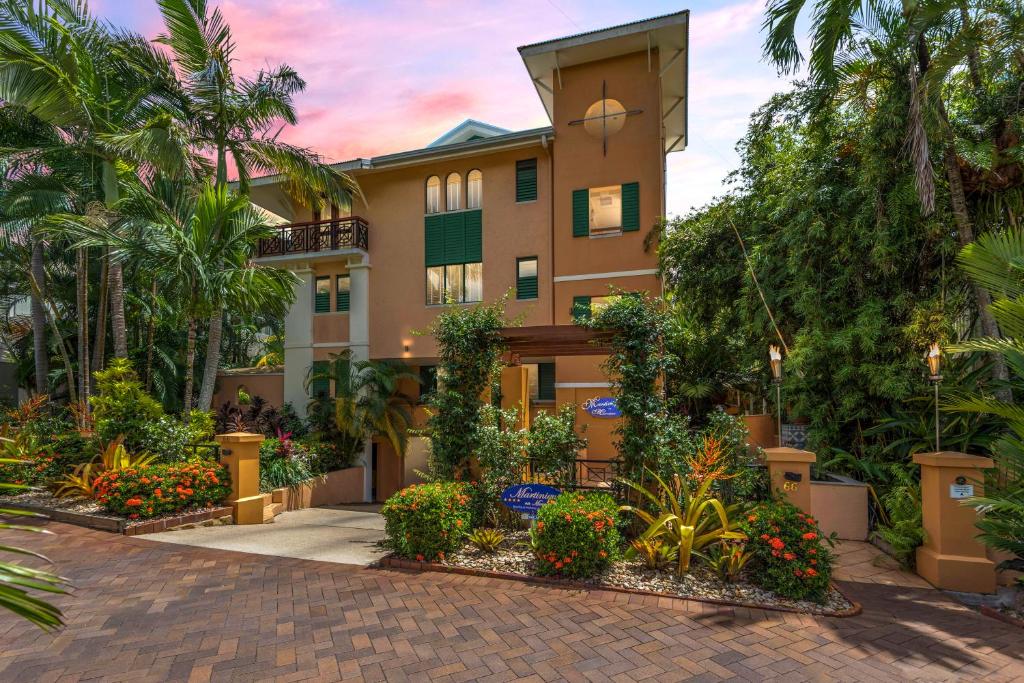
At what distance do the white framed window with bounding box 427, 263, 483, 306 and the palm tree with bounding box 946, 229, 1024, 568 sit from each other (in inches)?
434

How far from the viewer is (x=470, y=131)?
18.7m

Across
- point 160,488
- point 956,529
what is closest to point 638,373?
point 956,529

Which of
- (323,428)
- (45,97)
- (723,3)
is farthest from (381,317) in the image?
(723,3)

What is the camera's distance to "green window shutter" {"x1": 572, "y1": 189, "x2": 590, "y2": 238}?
13836 millimetres

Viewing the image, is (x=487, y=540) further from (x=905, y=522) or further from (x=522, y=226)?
(x=522, y=226)

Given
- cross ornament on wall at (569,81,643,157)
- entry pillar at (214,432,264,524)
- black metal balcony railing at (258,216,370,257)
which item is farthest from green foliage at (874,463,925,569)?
black metal balcony railing at (258,216,370,257)

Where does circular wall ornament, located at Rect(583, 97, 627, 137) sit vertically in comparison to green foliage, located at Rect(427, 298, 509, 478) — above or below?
above

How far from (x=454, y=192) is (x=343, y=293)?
187 inches

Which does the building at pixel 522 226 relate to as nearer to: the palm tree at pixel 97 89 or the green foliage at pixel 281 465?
the green foliage at pixel 281 465

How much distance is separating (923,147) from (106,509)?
1341 centimetres

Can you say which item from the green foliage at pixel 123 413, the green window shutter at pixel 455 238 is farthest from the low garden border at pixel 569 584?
the green window shutter at pixel 455 238

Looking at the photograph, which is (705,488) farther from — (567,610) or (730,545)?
(567,610)

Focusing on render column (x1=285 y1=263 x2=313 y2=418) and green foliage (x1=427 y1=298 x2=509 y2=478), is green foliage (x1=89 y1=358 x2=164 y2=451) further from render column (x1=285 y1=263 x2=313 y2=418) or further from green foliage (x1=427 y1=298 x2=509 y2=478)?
render column (x1=285 y1=263 x2=313 y2=418)

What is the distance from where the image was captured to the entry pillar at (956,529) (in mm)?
5883
